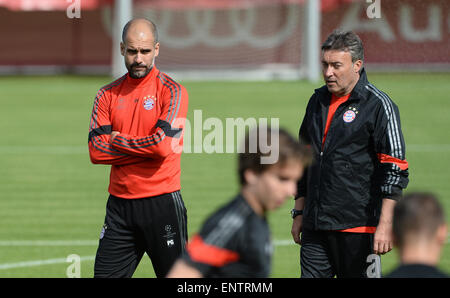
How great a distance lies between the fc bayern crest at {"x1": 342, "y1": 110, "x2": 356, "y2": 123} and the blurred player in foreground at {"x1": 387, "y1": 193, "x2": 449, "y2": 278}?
7.40 ft

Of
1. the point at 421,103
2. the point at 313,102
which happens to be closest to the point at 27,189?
the point at 313,102

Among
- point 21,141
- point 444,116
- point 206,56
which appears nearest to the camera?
point 21,141

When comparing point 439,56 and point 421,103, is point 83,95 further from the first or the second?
point 439,56

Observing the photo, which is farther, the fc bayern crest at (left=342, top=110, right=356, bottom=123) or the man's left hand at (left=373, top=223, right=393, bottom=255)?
the fc bayern crest at (left=342, top=110, right=356, bottom=123)

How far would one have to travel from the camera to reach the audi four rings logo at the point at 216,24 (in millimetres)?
29047

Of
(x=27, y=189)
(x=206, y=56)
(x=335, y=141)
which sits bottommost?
(x=27, y=189)

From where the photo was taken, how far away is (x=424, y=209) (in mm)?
3229

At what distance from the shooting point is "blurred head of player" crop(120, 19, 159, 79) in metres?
5.80

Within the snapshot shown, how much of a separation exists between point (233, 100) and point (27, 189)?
1001 centimetres

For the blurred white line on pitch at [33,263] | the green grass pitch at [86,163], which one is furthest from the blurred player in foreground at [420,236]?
the blurred white line on pitch at [33,263]

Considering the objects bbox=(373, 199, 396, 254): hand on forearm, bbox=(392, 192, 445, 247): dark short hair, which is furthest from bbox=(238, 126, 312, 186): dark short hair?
bbox=(373, 199, 396, 254): hand on forearm

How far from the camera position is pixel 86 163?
14.5 meters

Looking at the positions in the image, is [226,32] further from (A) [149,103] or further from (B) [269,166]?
(B) [269,166]

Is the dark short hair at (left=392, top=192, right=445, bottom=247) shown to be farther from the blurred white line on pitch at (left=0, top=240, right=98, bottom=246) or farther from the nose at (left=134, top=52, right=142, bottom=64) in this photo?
the blurred white line on pitch at (left=0, top=240, right=98, bottom=246)
